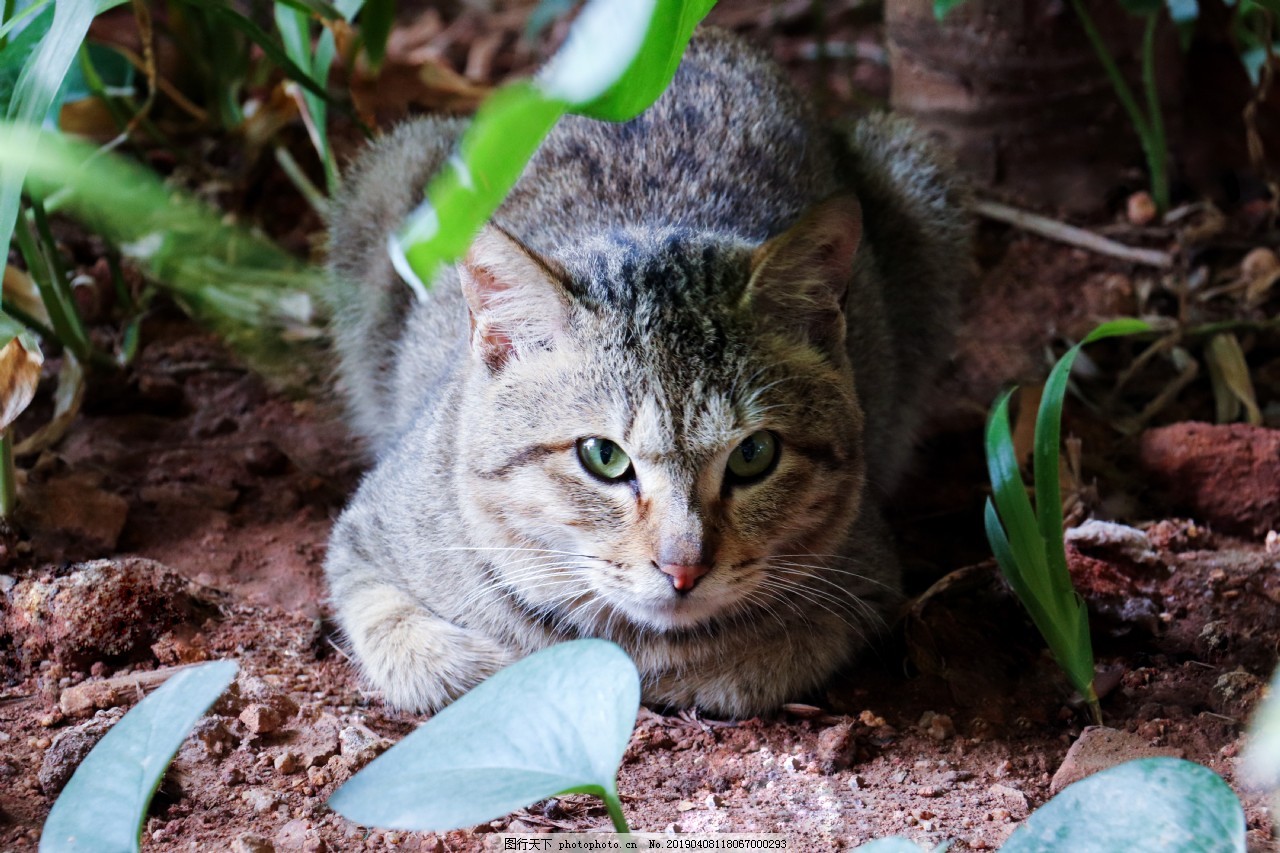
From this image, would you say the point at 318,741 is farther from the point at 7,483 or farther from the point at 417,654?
the point at 7,483

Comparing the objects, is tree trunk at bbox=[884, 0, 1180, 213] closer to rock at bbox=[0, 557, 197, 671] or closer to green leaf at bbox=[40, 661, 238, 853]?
rock at bbox=[0, 557, 197, 671]

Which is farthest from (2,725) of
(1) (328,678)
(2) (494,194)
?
(2) (494,194)

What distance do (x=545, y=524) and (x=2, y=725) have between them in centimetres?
122

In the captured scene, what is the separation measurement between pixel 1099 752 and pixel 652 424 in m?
1.16

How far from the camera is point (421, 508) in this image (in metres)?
2.99

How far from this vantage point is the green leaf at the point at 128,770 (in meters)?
1.74

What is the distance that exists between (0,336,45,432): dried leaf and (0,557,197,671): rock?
1.32 ft

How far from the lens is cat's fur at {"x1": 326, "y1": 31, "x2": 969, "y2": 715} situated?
96.5 inches

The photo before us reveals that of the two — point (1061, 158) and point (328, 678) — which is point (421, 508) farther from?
point (1061, 158)

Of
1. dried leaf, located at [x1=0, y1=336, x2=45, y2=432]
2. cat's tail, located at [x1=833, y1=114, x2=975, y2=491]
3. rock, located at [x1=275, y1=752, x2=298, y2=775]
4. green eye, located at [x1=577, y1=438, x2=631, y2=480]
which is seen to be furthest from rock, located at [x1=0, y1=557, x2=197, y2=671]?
cat's tail, located at [x1=833, y1=114, x2=975, y2=491]

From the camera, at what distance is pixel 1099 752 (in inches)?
98.6

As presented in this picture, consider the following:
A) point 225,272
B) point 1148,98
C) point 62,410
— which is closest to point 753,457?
point 62,410

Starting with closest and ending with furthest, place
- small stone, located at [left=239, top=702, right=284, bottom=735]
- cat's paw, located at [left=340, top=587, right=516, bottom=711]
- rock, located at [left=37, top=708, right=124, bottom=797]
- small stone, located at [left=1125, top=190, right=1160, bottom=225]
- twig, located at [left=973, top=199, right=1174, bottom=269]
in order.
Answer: rock, located at [left=37, top=708, right=124, bottom=797] → small stone, located at [left=239, top=702, right=284, bottom=735] → cat's paw, located at [left=340, top=587, right=516, bottom=711] → twig, located at [left=973, top=199, right=1174, bottom=269] → small stone, located at [left=1125, top=190, right=1160, bottom=225]

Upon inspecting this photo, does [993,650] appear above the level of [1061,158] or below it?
below
